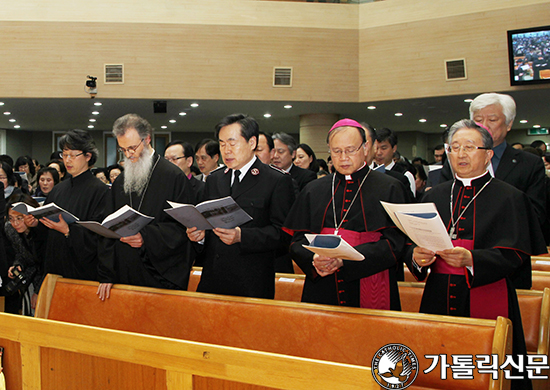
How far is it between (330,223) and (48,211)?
5.48 ft

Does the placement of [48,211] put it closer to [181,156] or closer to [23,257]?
[23,257]

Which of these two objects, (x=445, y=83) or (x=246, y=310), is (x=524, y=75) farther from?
(x=246, y=310)

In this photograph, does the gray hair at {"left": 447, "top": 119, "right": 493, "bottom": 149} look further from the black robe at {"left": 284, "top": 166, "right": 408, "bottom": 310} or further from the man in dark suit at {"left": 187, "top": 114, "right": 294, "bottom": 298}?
the man in dark suit at {"left": 187, "top": 114, "right": 294, "bottom": 298}

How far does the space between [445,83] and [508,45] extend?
1.41 metres

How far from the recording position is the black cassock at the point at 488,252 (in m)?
2.28

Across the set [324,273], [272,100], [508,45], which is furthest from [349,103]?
[324,273]

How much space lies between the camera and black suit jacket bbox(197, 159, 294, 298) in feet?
9.36

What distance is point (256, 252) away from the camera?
278cm

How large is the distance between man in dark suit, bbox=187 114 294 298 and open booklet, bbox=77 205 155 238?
301mm

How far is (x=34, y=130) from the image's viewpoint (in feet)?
61.1

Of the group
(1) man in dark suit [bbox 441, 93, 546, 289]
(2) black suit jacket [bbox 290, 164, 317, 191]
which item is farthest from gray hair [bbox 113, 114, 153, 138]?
(2) black suit jacket [bbox 290, 164, 317, 191]

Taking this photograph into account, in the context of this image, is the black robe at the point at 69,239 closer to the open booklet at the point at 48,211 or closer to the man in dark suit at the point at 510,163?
the open booklet at the point at 48,211

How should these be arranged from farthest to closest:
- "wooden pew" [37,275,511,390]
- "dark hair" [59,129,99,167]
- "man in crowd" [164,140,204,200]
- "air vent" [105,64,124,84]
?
1. "air vent" [105,64,124,84]
2. "man in crowd" [164,140,204,200]
3. "dark hair" [59,129,99,167]
4. "wooden pew" [37,275,511,390]

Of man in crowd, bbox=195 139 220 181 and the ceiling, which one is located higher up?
the ceiling
